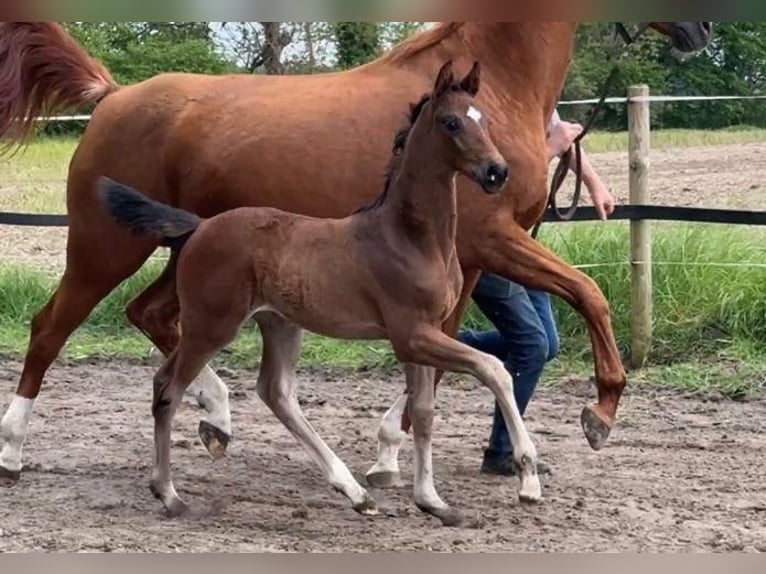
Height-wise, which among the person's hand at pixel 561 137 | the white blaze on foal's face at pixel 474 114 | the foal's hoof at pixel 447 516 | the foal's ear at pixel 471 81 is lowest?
the foal's hoof at pixel 447 516

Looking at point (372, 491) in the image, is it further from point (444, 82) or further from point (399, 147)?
point (444, 82)

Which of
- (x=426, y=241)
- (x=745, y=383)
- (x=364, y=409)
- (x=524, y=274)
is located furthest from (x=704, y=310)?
(x=426, y=241)

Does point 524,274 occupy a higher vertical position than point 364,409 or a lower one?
higher

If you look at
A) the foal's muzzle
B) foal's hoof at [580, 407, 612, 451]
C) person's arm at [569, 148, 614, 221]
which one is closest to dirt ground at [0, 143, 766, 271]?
person's arm at [569, 148, 614, 221]

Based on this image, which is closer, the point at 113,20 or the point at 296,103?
the point at 113,20

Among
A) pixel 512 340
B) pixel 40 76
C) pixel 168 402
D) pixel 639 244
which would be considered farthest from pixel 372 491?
pixel 639 244

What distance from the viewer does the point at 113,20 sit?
914mm

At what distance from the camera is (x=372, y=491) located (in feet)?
13.6

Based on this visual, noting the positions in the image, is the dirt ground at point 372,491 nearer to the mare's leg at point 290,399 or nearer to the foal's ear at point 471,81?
the mare's leg at point 290,399

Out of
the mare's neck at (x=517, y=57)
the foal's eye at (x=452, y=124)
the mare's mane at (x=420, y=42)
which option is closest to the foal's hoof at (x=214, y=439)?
the mare's mane at (x=420, y=42)

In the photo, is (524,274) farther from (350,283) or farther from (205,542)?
(205,542)

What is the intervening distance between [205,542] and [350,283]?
880mm

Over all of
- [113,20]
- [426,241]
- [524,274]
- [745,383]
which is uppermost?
[113,20]

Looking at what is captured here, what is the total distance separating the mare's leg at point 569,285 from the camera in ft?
12.3
